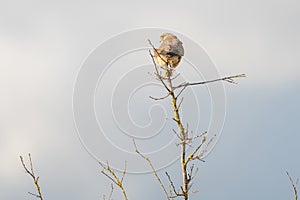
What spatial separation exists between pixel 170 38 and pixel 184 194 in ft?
10.9

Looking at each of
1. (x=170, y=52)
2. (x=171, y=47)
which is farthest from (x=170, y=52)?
(x=171, y=47)

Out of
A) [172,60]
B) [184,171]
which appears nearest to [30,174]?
[184,171]

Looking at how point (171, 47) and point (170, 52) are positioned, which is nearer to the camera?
point (170, 52)

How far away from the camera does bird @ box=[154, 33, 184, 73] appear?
24.7ft

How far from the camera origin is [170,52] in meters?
7.61

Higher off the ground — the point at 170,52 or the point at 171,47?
the point at 171,47

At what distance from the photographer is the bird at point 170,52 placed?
754 centimetres

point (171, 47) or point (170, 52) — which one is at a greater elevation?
point (171, 47)

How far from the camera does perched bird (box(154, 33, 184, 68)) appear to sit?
7.54 meters

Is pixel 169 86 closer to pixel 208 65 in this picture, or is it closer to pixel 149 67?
pixel 208 65

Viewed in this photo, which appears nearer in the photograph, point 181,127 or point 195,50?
point 181,127

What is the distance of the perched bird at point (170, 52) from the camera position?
7535 millimetres

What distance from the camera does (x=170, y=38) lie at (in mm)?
8203

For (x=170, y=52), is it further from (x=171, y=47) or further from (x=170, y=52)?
(x=171, y=47)
